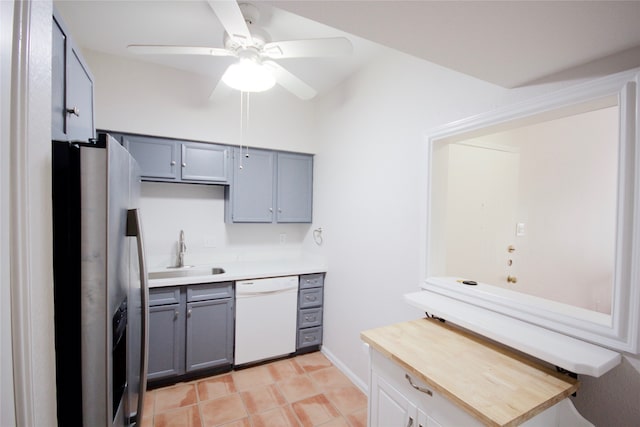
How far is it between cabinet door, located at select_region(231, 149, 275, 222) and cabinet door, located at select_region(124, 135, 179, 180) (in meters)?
0.57

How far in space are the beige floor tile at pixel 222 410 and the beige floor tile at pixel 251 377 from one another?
0.53ft

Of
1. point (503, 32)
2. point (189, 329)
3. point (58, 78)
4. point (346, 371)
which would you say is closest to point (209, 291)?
point (189, 329)

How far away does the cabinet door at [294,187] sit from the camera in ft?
10.2

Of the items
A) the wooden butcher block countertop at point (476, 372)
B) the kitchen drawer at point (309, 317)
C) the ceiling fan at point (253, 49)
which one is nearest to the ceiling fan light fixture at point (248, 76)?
the ceiling fan at point (253, 49)

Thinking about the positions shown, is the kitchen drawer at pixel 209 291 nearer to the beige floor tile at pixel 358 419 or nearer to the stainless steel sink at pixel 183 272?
the stainless steel sink at pixel 183 272

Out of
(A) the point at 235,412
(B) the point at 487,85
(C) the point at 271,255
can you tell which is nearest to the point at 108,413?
(A) the point at 235,412

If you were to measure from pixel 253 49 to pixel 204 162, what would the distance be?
1.39 metres

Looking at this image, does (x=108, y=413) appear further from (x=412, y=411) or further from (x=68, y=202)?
(x=412, y=411)

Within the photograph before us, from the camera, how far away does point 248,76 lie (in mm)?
1841

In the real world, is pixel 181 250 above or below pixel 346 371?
above

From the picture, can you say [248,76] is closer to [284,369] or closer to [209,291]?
[209,291]

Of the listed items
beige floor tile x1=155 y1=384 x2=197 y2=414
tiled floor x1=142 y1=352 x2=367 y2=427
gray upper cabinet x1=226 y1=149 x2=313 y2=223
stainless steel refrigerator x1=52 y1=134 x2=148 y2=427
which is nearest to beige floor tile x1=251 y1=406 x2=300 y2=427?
tiled floor x1=142 y1=352 x2=367 y2=427

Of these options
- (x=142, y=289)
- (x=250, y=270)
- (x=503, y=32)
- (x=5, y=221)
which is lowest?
(x=250, y=270)

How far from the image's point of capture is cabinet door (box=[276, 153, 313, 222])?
3117 millimetres
